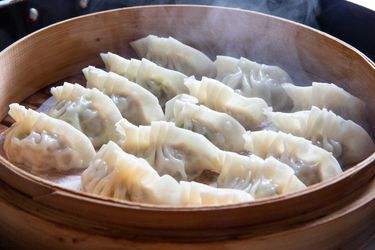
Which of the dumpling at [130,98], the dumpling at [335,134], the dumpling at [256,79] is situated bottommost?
the dumpling at [130,98]

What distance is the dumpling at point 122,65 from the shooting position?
2.66 metres

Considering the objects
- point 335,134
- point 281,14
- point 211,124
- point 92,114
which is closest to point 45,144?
point 92,114

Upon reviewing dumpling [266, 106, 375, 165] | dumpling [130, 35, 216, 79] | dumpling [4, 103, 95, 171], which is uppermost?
dumpling [266, 106, 375, 165]

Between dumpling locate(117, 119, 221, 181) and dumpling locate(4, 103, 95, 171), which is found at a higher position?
dumpling locate(117, 119, 221, 181)

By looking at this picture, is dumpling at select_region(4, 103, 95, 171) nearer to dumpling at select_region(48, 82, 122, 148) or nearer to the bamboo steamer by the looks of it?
dumpling at select_region(48, 82, 122, 148)

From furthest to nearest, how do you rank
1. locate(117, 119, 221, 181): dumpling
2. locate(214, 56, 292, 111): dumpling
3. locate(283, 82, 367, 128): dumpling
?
locate(214, 56, 292, 111): dumpling < locate(283, 82, 367, 128): dumpling < locate(117, 119, 221, 181): dumpling

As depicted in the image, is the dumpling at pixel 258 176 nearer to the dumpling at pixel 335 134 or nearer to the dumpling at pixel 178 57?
the dumpling at pixel 335 134

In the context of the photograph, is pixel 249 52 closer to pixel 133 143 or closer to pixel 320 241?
pixel 133 143

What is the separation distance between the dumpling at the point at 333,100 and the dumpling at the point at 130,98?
662 millimetres

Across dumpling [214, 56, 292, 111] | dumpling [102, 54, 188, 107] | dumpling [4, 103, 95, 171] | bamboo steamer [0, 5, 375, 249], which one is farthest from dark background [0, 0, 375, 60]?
dumpling [4, 103, 95, 171]

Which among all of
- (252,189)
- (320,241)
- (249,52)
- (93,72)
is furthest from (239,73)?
(320,241)

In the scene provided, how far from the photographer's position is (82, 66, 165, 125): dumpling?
2377 millimetres

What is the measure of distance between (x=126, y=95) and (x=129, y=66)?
283 mm

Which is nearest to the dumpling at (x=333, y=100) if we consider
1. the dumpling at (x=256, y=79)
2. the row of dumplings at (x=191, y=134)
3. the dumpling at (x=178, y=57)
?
the row of dumplings at (x=191, y=134)
